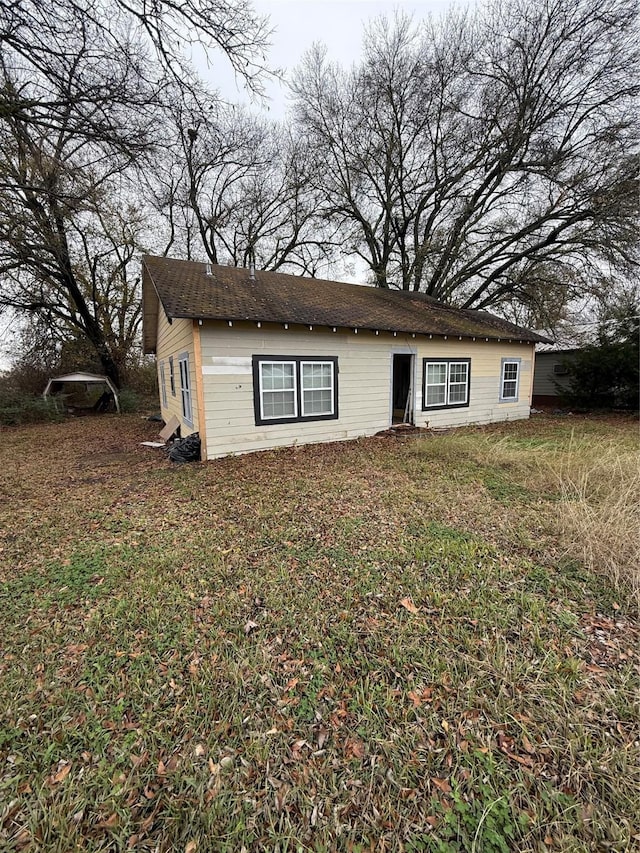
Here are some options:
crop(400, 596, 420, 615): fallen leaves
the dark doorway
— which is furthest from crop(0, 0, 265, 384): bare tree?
the dark doorway

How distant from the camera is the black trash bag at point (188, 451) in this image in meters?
7.22

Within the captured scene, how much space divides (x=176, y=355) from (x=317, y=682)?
8466 mm

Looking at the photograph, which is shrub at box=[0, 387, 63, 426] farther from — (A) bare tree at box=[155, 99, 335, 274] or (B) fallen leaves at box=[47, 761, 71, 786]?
(B) fallen leaves at box=[47, 761, 71, 786]

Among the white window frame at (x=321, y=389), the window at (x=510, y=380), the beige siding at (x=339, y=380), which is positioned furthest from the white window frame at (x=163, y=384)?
the window at (x=510, y=380)

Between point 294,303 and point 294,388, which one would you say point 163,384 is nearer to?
point 294,303

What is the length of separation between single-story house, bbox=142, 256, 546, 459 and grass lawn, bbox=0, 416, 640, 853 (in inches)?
128

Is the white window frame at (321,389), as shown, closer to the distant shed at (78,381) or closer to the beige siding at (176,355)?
the beige siding at (176,355)

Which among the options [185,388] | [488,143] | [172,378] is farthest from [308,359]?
[488,143]

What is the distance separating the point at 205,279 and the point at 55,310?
1002cm

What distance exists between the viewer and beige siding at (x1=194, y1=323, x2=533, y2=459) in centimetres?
714

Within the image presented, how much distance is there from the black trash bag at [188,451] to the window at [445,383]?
6247mm

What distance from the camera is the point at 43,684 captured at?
2209 mm

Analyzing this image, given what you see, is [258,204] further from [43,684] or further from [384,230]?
[43,684]

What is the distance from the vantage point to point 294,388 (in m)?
8.02
